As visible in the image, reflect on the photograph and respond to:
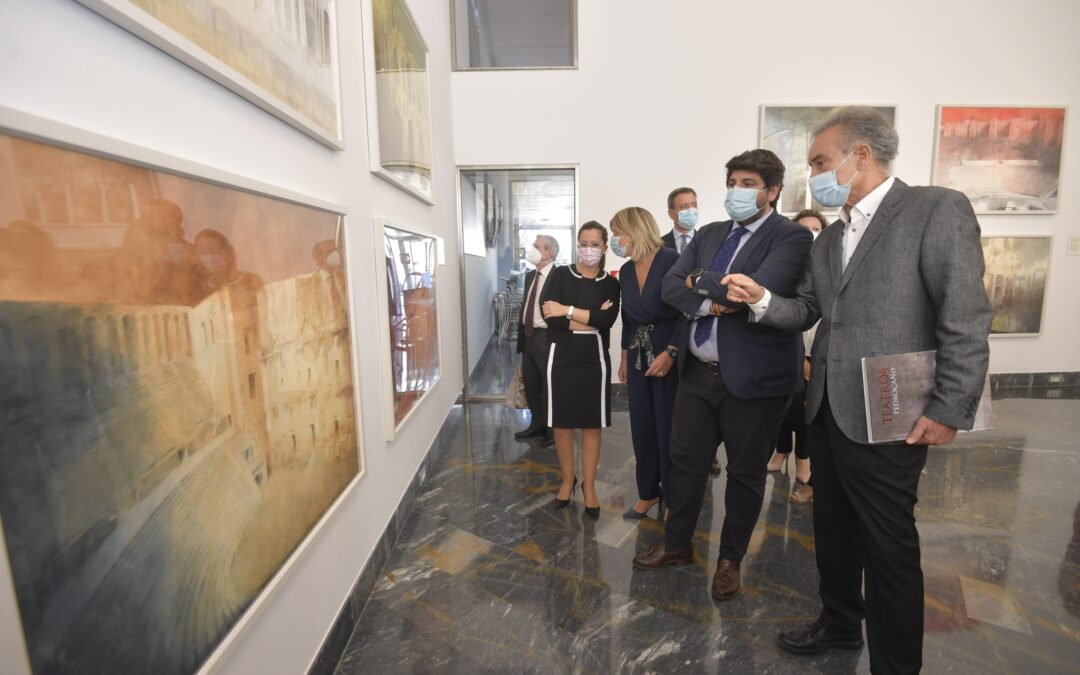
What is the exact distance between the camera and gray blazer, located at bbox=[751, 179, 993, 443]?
146cm

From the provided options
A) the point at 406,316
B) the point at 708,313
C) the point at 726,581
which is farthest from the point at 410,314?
the point at 726,581

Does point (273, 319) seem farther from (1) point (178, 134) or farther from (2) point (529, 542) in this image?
(2) point (529, 542)

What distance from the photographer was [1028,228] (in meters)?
5.96

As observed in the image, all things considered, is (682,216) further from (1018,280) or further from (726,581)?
(1018,280)

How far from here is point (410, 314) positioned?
10.2 feet

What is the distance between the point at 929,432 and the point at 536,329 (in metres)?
2.98

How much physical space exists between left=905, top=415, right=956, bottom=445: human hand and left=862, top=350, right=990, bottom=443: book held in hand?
0.05 feet

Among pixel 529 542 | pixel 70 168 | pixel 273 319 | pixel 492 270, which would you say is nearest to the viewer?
pixel 70 168

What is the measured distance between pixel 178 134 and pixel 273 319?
0.55 metres

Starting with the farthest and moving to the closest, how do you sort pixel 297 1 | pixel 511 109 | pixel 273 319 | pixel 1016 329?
pixel 1016 329 < pixel 511 109 < pixel 297 1 < pixel 273 319

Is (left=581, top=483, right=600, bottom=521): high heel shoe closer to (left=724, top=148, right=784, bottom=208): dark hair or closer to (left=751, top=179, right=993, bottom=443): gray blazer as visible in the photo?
(left=751, top=179, right=993, bottom=443): gray blazer

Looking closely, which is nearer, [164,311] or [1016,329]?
[164,311]

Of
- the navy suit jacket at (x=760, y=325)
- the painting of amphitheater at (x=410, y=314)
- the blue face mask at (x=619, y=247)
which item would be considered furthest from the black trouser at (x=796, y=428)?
the painting of amphitheater at (x=410, y=314)

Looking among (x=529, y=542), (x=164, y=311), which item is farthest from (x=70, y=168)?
(x=529, y=542)
